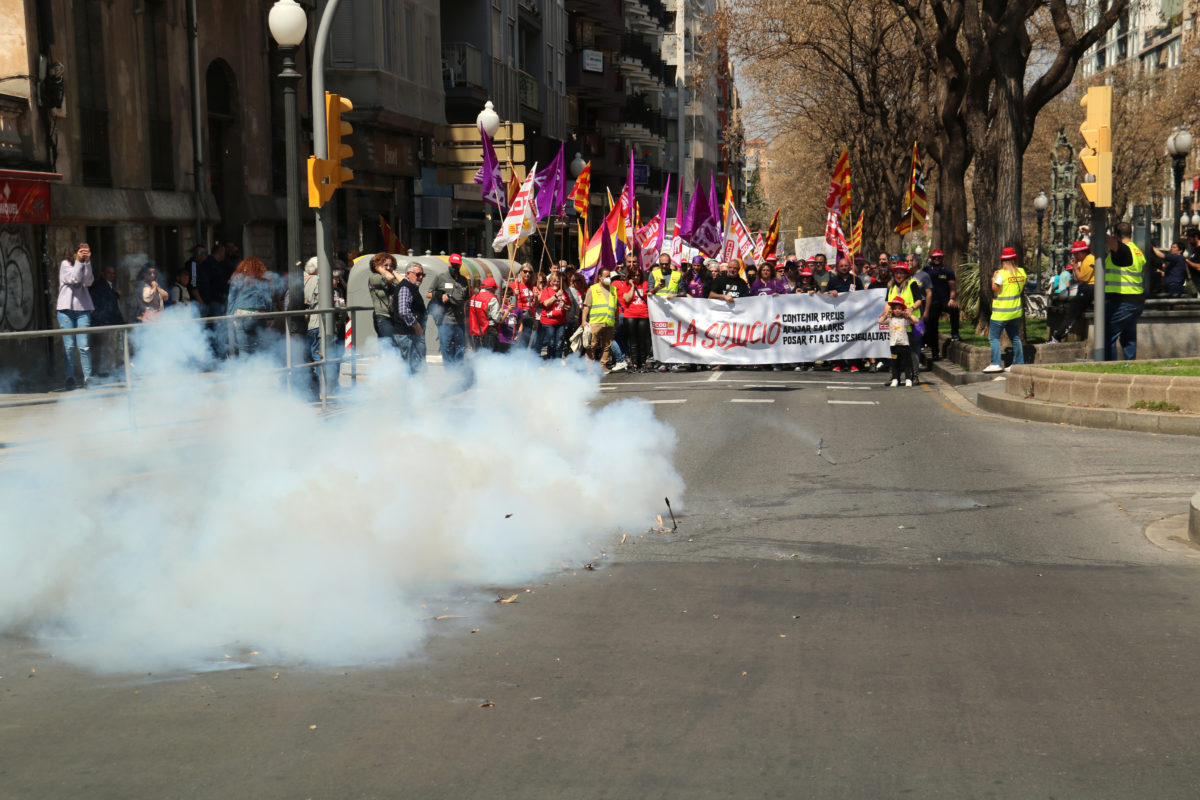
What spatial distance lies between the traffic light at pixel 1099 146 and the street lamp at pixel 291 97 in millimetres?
8848

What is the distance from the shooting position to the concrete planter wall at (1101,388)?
45.2 ft

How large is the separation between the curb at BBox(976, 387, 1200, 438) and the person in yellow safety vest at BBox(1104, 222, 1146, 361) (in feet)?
8.17

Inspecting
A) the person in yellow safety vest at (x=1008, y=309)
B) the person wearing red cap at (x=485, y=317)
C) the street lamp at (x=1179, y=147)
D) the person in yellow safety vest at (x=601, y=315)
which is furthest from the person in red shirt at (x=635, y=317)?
the street lamp at (x=1179, y=147)

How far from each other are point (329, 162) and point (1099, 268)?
892cm

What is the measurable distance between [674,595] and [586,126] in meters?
58.6

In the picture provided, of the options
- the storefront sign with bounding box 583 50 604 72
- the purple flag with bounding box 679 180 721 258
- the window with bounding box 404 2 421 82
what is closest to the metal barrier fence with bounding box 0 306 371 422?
the purple flag with bounding box 679 180 721 258

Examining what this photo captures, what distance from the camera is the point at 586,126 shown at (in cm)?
6378

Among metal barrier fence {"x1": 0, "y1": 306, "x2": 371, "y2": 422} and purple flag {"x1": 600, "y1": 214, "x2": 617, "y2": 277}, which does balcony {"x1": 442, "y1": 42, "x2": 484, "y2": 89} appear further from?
metal barrier fence {"x1": 0, "y1": 306, "x2": 371, "y2": 422}

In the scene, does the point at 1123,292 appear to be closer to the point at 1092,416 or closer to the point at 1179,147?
the point at 1092,416

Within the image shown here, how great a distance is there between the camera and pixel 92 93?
2152 centimetres

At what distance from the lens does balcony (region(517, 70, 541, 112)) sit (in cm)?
4675

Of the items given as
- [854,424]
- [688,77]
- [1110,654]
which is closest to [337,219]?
[854,424]

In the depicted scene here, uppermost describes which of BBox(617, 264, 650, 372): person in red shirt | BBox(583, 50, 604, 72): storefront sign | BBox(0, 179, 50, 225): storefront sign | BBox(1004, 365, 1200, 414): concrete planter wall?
BBox(583, 50, 604, 72): storefront sign

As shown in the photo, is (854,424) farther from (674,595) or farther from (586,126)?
(586,126)
